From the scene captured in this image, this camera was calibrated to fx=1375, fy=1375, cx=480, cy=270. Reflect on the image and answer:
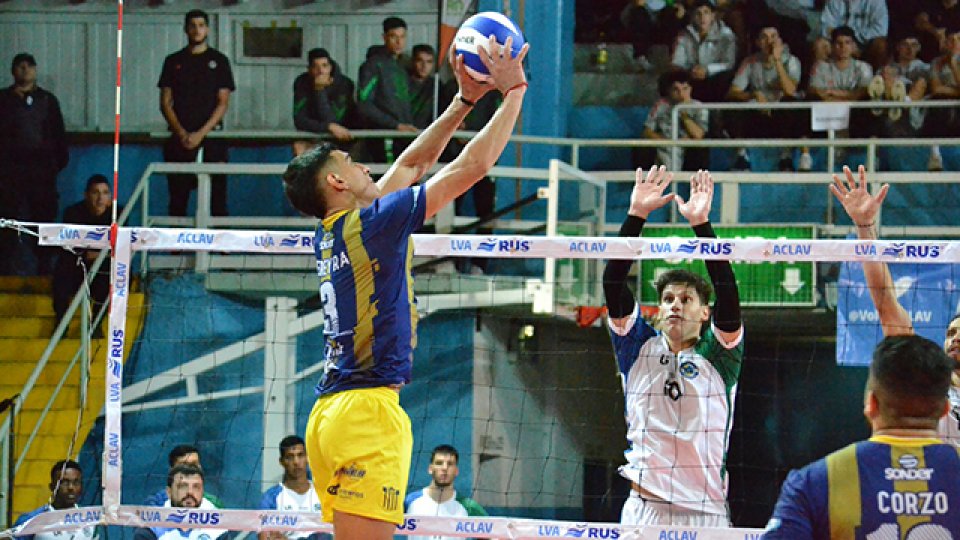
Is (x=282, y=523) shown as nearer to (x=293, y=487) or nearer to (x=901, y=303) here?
(x=293, y=487)

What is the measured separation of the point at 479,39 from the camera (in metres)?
5.80

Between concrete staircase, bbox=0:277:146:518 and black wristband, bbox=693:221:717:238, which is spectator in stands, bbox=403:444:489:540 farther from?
black wristband, bbox=693:221:717:238

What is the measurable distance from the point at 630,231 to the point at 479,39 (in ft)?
5.15

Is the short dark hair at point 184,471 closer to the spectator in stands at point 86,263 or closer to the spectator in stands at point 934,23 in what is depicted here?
the spectator in stands at point 86,263

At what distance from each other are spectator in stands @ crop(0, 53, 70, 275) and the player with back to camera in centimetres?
1158

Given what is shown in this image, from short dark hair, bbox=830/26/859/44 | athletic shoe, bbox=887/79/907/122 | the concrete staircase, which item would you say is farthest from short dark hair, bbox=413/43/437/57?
athletic shoe, bbox=887/79/907/122

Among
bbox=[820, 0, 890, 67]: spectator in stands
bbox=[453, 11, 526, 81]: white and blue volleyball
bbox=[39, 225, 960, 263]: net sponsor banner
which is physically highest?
bbox=[820, 0, 890, 67]: spectator in stands

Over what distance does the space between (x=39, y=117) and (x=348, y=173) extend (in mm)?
9616

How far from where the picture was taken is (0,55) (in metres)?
15.4

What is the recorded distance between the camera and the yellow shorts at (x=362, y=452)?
17.0ft

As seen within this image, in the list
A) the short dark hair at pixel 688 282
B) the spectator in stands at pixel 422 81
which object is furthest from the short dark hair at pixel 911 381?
the spectator in stands at pixel 422 81

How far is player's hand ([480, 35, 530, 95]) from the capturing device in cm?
541

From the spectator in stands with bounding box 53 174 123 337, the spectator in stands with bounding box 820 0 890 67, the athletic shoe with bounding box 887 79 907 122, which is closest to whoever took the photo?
the spectator in stands with bounding box 53 174 123 337

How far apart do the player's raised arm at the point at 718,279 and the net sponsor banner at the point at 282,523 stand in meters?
0.99
